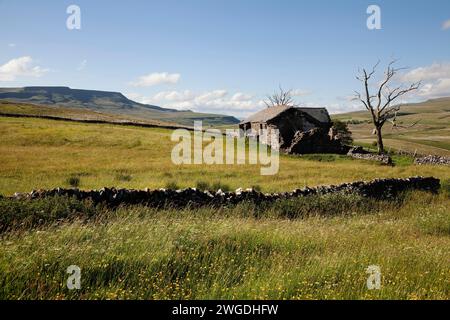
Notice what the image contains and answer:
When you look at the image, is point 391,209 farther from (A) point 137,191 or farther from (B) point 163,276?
(B) point 163,276

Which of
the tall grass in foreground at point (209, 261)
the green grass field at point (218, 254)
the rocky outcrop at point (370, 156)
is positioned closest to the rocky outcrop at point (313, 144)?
the rocky outcrop at point (370, 156)

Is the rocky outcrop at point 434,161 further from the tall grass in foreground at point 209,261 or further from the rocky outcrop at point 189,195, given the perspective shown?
the tall grass in foreground at point 209,261

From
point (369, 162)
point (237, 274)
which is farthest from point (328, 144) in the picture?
point (237, 274)

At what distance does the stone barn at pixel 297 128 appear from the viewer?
47.2 meters

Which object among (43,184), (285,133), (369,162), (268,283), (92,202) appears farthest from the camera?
(285,133)

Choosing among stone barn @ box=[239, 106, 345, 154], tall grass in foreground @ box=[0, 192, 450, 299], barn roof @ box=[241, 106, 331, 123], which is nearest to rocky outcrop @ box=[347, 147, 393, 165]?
stone barn @ box=[239, 106, 345, 154]

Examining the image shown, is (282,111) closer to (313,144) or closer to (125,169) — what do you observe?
(313,144)

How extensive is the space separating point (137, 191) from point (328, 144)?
3868cm

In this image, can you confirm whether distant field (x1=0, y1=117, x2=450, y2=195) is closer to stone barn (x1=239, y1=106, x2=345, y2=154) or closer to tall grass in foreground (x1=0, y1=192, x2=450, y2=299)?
stone barn (x1=239, y1=106, x2=345, y2=154)

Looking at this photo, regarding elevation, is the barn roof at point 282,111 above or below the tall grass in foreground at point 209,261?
above

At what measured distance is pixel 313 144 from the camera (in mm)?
47438

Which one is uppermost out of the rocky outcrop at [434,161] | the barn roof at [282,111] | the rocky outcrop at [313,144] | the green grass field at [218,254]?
the barn roof at [282,111]

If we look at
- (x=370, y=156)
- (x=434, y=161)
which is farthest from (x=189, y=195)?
(x=434, y=161)
